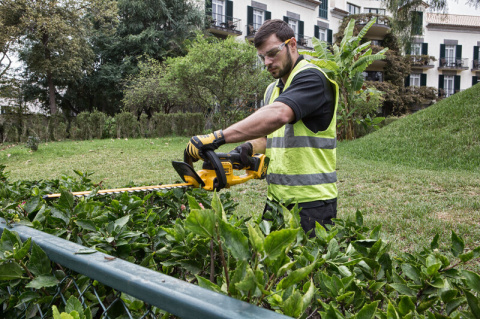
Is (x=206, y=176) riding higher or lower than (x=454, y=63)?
lower

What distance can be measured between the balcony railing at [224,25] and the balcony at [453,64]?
2239 cm

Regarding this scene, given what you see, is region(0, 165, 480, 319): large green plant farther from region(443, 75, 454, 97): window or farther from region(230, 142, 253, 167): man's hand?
region(443, 75, 454, 97): window

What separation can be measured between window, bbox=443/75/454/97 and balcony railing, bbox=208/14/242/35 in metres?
23.3

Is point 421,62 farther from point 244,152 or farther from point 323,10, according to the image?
point 244,152

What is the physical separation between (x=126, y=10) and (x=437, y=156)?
21603 millimetres

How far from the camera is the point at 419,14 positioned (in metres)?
12.7

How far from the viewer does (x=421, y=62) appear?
1334 inches

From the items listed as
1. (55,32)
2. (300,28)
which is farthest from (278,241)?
(300,28)

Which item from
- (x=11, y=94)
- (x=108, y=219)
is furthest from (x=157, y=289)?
(x=11, y=94)

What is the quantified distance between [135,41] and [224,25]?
257 inches

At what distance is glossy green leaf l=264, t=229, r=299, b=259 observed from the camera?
2.22 feet

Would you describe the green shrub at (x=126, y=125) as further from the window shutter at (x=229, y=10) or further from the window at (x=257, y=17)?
the window at (x=257, y=17)

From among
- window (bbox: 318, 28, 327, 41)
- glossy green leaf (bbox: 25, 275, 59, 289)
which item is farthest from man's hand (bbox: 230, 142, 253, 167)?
window (bbox: 318, 28, 327, 41)

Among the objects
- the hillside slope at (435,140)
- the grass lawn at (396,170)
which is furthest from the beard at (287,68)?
the hillside slope at (435,140)
